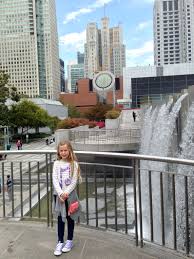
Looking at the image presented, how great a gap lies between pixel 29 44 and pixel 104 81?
58532 millimetres

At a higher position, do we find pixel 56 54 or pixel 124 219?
pixel 56 54

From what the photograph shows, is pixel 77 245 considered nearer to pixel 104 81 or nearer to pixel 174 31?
pixel 104 81

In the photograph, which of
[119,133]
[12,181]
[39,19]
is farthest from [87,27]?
[12,181]

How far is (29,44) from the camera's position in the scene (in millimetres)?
144000


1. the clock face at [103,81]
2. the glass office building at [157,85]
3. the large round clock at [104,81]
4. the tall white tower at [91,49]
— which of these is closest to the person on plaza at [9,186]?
the large round clock at [104,81]

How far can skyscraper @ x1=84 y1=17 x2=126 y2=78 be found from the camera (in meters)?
189

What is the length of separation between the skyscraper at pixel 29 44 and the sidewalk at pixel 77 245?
137836mm

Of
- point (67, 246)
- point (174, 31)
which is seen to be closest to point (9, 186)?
point (67, 246)

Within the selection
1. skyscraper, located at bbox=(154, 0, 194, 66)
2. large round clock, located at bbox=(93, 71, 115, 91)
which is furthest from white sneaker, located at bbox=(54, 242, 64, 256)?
skyscraper, located at bbox=(154, 0, 194, 66)

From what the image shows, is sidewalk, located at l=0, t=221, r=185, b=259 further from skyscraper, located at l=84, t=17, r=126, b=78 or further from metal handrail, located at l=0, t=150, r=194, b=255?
skyscraper, located at l=84, t=17, r=126, b=78

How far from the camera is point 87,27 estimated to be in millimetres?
188375

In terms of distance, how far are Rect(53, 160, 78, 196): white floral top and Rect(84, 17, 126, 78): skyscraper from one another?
186 m

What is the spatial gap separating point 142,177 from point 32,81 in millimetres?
148112

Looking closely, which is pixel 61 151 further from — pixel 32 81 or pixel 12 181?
pixel 32 81
